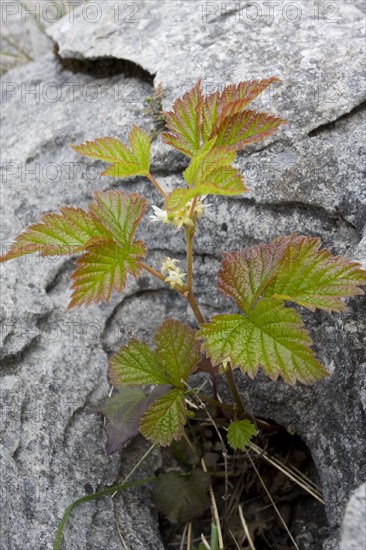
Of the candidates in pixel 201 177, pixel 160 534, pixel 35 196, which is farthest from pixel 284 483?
pixel 35 196

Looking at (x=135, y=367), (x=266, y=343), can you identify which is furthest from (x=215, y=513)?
(x=266, y=343)

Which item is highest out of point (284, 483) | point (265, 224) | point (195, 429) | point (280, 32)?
point (280, 32)

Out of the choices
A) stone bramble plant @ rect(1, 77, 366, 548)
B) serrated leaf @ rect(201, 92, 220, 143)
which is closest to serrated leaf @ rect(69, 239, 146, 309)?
stone bramble plant @ rect(1, 77, 366, 548)

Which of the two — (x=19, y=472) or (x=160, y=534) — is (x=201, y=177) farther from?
(x=160, y=534)

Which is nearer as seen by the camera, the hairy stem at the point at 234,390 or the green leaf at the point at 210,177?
the green leaf at the point at 210,177

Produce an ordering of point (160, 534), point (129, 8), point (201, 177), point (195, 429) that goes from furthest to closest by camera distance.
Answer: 1. point (129, 8)
2. point (195, 429)
3. point (160, 534)
4. point (201, 177)

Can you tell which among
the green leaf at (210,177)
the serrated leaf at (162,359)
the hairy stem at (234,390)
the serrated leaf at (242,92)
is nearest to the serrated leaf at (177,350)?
the serrated leaf at (162,359)

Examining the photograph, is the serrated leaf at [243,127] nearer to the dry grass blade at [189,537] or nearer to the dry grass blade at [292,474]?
the dry grass blade at [292,474]

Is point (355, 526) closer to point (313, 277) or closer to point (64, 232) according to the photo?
point (313, 277)
